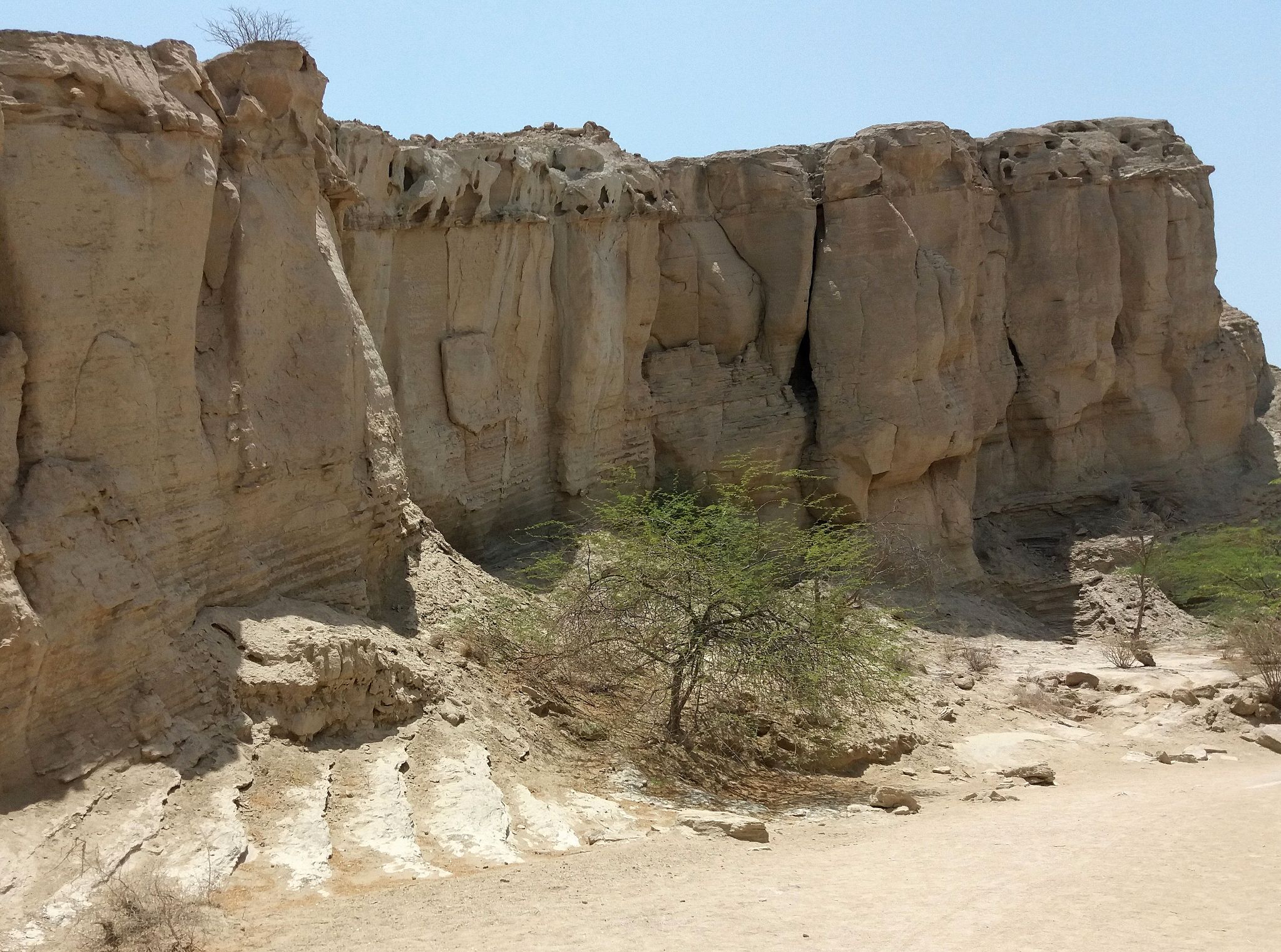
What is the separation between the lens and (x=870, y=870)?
9.69 meters

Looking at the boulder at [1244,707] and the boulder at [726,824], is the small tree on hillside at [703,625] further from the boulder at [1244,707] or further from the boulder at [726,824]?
the boulder at [1244,707]

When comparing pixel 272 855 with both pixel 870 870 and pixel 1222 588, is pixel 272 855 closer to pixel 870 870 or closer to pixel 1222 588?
pixel 870 870

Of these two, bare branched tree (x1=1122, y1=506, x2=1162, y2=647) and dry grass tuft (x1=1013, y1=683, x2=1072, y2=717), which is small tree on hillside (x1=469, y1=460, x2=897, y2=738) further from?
bare branched tree (x1=1122, y1=506, x2=1162, y2=647)

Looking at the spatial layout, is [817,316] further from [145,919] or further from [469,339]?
[145,919]

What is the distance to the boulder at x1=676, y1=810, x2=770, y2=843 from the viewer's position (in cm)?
1054

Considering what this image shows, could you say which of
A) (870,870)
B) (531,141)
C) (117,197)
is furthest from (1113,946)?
(531,141)

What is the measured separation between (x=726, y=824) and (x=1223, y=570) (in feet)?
41.6

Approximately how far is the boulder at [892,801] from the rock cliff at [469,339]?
4.68 meters

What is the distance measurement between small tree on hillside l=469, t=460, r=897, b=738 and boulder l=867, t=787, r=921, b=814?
0.99m

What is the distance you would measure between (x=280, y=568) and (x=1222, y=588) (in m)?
14.3

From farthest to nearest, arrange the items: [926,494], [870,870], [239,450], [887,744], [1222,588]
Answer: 1. [926,494]
2. [1222,588]
3. [887,744]
4. [239,450]
5. [870,870]

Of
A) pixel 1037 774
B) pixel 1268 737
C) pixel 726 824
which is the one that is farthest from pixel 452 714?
pixel 1268 737

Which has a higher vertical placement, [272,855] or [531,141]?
[531,141]

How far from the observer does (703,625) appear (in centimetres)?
1323
